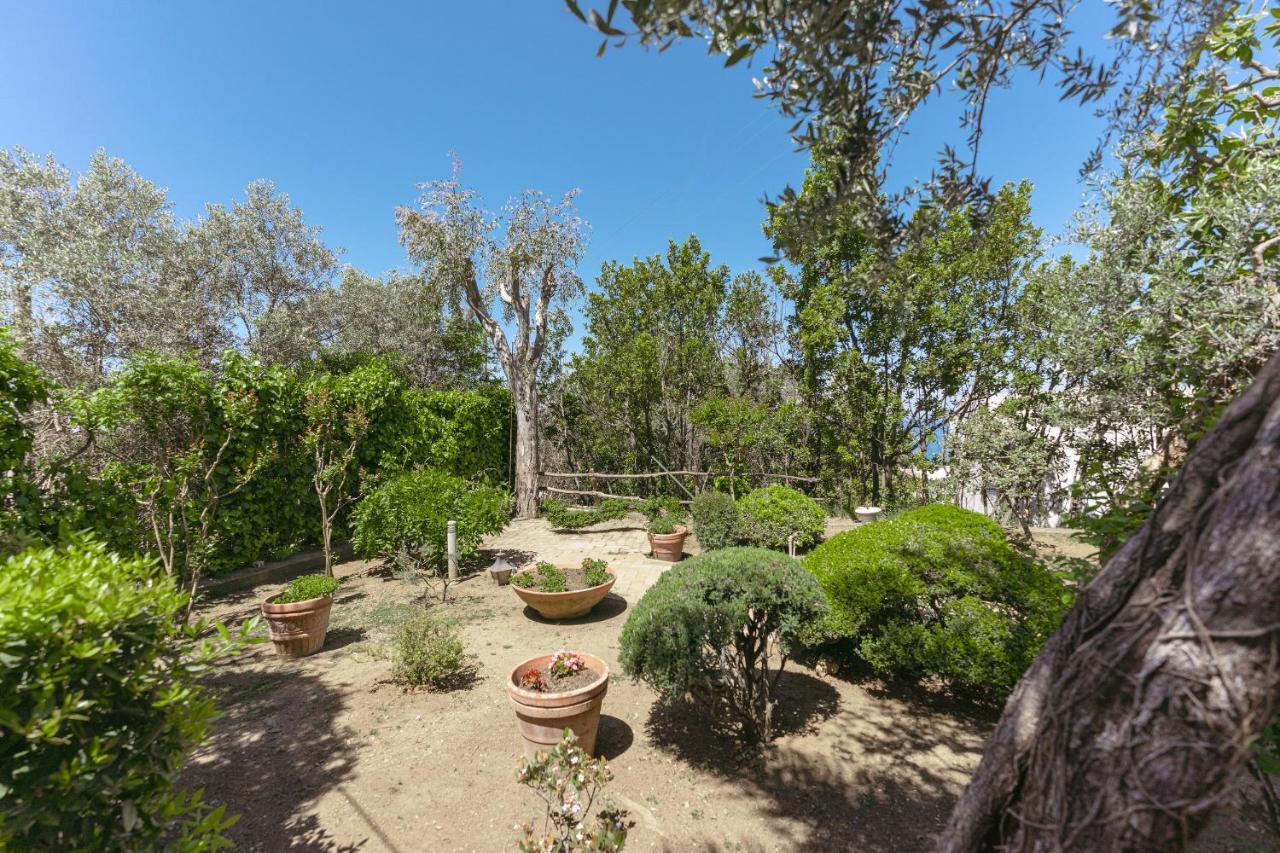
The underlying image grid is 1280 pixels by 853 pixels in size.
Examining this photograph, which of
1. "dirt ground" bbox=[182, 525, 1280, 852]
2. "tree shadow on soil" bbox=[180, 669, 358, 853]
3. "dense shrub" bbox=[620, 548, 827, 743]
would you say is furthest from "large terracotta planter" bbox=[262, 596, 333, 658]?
"dense shrub" bbox=[620, 548, 827, 743]

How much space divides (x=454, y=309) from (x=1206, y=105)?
1169 cm

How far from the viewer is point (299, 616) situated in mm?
4797

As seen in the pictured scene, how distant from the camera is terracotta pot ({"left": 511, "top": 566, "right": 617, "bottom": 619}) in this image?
563cm

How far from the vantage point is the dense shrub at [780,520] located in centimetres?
749

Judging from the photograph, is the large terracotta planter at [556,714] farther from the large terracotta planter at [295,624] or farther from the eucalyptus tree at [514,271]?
the eucalyptus tree at [514,271]

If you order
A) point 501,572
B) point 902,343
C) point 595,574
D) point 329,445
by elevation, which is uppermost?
point 902,343

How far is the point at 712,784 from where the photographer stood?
3170 mm

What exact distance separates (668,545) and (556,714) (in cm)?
521

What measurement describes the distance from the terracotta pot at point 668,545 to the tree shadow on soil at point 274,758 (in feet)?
16.7

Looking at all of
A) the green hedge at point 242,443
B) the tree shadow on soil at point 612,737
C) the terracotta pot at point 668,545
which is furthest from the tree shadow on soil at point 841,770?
the terracotta pot at point 668,545

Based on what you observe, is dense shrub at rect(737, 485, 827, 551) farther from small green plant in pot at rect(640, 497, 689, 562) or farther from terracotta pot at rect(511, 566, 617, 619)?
terracotta pot at rect(511, 566, 617, 619)

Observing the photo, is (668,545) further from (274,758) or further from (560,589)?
(274,758)

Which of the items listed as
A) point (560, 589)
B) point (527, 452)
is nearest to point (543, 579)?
point (560, 589)

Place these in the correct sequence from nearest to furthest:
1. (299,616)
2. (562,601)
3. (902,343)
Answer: (299,616) → (562,601) → (902,343)
